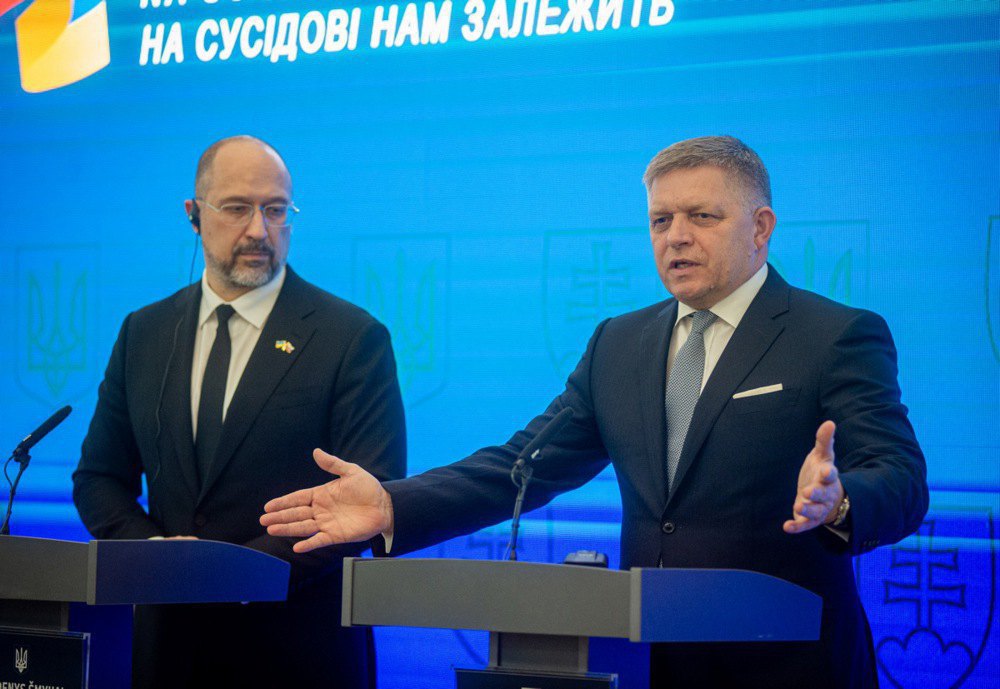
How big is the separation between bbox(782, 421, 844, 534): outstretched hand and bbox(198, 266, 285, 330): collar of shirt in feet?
6.06

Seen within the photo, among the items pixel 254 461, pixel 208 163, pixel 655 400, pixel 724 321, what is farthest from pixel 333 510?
pixel 208 163

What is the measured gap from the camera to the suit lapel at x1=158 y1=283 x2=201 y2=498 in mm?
3098

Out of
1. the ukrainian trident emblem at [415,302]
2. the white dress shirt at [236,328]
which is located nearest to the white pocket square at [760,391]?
the white dress shirt at [236,328]

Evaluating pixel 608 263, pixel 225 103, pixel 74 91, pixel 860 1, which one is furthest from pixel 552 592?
pixel 74 91

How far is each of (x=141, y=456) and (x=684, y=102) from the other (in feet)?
6.72

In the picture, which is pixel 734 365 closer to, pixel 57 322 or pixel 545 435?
pixel 545 435

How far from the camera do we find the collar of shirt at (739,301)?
2643mm

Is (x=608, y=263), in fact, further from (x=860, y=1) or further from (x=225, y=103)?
(x=225, y=103)

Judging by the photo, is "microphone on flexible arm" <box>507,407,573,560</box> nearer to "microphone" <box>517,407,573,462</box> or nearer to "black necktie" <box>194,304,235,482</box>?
"microphone" <box>517,407,573,462</box>

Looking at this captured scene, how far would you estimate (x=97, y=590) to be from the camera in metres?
2.07

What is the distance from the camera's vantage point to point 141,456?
10.6 feet

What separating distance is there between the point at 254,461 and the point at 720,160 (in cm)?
143

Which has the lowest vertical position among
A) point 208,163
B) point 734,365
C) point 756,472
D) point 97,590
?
point 97,590

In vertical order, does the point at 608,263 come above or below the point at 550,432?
above
